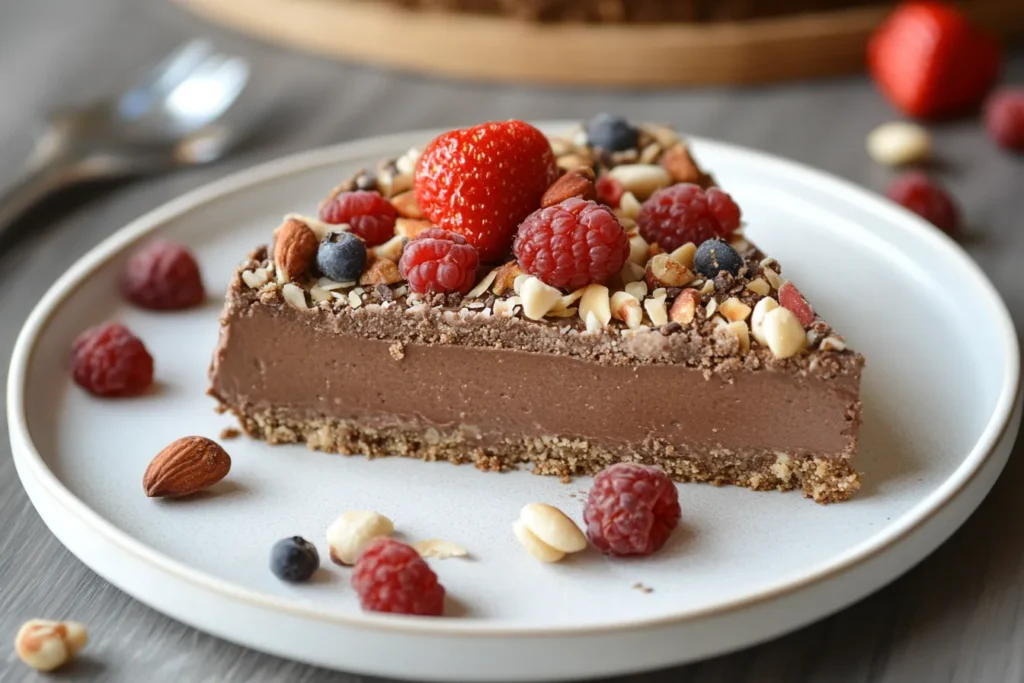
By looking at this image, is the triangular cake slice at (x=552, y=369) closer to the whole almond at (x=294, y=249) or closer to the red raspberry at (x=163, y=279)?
the whole almond at (x=294, y=249)

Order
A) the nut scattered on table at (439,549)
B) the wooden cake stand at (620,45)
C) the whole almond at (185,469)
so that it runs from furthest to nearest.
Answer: the wooden cake stand at (620,45) < the whole almond at (185,469) < the nut scattered on table at (439,549)

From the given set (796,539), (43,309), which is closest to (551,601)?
(796,539)

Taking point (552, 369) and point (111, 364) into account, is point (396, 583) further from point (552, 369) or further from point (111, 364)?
point (111, 364)

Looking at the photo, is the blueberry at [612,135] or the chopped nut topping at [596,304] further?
the blueberry at [612,135]

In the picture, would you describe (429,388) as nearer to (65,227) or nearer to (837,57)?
(65,227)

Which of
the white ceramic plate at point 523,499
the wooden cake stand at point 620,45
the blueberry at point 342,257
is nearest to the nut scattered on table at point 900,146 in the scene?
the wooden cake stand at point 620,45

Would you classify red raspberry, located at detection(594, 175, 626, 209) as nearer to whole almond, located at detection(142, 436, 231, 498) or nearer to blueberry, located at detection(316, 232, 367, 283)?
blueberry, located at detection(316, 232, 367, 283)

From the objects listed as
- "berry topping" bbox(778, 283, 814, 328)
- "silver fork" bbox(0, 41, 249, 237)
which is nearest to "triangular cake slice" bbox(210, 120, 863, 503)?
"berry topping" bbox(778, 283, 814, 328)

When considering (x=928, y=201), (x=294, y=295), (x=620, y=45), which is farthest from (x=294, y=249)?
(x=620, y=45)
